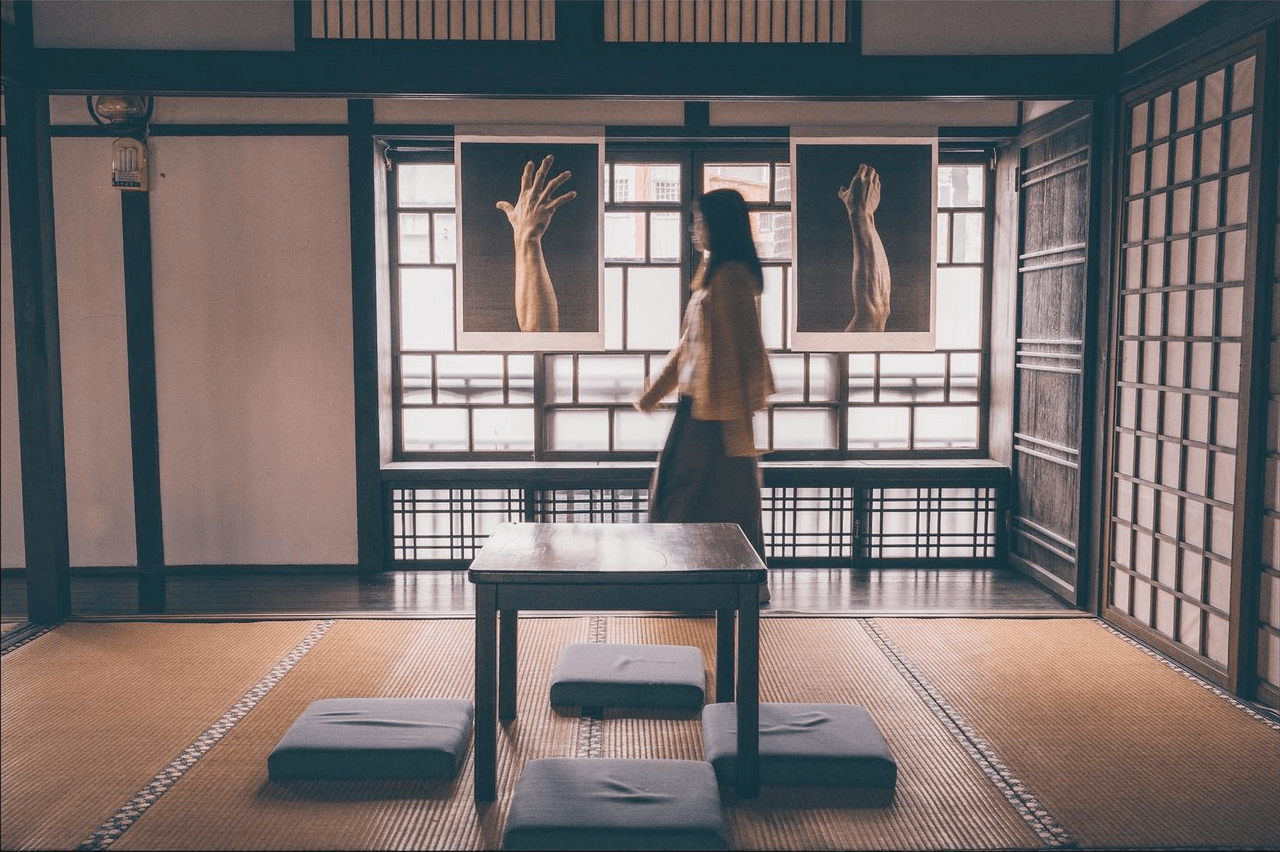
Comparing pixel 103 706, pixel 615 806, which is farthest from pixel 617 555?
pixel 103 706

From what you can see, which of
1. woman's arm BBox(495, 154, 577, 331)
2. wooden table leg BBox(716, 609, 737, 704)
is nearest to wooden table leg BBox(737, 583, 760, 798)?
wooden table leg BBox(716, 609, 737, 704)

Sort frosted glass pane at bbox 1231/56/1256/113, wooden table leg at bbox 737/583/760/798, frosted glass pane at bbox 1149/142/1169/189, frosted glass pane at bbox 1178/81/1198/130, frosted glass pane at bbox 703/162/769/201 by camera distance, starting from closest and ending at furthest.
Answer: wooden table leg at bbox 737/583/760/798 → frosted glass pane at bbox 1231/56/1256/113 → frosted glass pane at bbox 1178/81/1198/130 → frosted glass pane at bbox 1149/142/1169/189 → frosted glass pane at bbox 703/162/769/201

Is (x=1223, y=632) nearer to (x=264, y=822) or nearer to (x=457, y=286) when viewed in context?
(x=264, y=822)

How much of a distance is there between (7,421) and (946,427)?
17.1 ft

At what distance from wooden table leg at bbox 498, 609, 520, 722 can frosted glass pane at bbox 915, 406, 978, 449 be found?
3192mm

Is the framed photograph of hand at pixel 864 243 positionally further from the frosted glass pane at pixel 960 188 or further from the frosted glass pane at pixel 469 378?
the frosted glass pane at pixel 469 378

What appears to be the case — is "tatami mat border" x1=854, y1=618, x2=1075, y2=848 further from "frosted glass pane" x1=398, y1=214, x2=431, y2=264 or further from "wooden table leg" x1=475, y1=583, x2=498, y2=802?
"frosted glass pane" x1=398, y1=214, x2=431, y2=264

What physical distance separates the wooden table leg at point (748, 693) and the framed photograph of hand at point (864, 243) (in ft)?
9.59

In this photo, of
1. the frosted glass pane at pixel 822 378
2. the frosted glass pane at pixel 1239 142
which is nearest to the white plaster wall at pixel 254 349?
the frosted glass pane at pixel 822 378

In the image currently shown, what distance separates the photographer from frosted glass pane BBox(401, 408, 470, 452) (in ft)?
18.3

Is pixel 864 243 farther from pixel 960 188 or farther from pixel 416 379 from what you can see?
pixel 416 379

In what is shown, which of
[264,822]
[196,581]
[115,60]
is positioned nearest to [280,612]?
[196,581]

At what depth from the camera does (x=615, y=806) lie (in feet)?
7.95

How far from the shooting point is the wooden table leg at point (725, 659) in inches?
129
